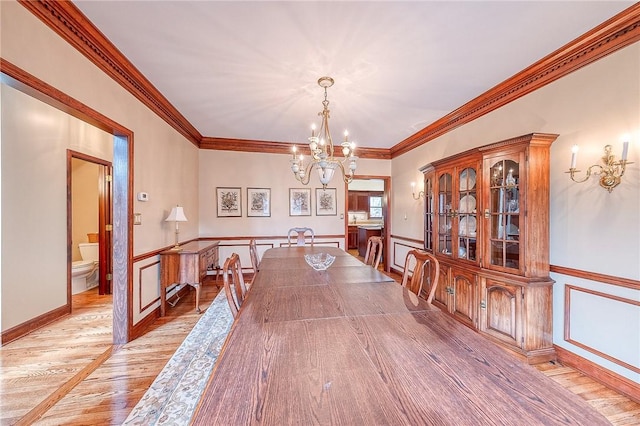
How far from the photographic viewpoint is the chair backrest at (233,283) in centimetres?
145

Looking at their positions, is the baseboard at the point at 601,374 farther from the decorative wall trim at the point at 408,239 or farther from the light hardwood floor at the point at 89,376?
the decorative wall trim at the point at 408,239

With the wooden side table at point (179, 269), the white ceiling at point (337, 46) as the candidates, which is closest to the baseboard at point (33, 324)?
the wooden side table at point (179, 269)

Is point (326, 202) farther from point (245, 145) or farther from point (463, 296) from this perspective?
point (463, 296)

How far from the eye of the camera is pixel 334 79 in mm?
2676

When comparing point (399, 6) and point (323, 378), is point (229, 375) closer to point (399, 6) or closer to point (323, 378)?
point (323, 378)

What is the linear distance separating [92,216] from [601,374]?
6.62 meters

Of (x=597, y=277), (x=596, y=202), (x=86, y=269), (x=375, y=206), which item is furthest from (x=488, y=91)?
(x=375, y=206)

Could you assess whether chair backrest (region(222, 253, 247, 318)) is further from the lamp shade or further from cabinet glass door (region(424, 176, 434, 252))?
cabinet glass door (region(424, 176, 434, 252))

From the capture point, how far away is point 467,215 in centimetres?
295

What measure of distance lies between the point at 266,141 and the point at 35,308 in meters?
3.80

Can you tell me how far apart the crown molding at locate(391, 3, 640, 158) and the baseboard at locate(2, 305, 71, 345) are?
545cm

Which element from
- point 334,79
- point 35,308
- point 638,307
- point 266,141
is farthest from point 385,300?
point 266,141

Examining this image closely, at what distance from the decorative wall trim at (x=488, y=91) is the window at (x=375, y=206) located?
619 cm

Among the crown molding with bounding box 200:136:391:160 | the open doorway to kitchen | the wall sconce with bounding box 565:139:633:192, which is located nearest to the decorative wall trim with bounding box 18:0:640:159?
the wall sconce with bounding box 565:139:633:192
